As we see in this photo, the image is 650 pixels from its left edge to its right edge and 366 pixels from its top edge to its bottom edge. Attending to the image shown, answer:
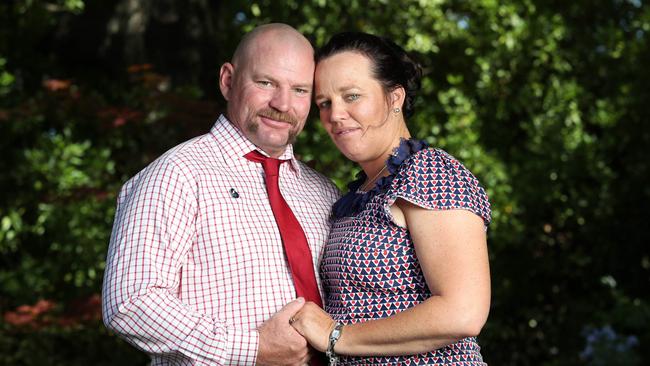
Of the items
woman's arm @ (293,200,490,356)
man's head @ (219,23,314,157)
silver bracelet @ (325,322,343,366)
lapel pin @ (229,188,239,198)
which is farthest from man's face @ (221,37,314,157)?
silver bracelet @ (325,322,343,366)

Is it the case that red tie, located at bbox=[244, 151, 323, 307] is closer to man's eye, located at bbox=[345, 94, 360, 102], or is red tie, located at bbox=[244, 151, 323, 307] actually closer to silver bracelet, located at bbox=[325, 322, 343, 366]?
silver bracelet, located at bbox=[325, 322, 343, 366]

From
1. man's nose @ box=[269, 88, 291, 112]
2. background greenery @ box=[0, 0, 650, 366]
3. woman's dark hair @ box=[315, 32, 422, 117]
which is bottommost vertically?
background greenery @ box=[0, 0, 650, 366]

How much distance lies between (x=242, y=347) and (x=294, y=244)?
39 cm

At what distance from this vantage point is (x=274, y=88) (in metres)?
2.78

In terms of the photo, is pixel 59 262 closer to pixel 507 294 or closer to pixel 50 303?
pixel 50 303

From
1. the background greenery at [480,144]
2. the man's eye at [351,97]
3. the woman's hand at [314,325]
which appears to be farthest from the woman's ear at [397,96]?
the background greenery at [480,144]

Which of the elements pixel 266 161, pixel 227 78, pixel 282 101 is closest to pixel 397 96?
pixel 282 101

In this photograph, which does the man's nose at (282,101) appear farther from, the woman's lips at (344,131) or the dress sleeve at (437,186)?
the dress sleeve at (437,186)

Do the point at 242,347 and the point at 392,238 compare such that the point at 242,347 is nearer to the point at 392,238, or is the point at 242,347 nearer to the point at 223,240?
the point at 223,240

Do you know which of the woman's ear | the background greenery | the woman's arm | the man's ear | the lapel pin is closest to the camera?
the woman's arm

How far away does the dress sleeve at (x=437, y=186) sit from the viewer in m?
2.37

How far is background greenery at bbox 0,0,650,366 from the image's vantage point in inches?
230

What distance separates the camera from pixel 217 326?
2.39 metres

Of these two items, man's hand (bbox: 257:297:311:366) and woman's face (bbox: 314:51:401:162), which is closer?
man's hand (bbox: 257:297:311:366)
